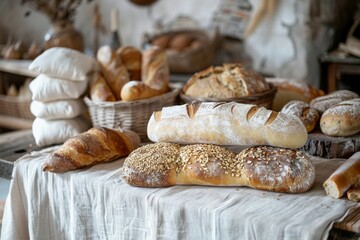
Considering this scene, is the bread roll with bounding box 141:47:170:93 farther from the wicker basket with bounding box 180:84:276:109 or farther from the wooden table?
the wooden table

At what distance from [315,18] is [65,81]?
2.32 m

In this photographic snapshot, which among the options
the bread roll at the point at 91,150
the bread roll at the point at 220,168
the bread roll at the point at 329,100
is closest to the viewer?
the bread roll at the point at 220,168

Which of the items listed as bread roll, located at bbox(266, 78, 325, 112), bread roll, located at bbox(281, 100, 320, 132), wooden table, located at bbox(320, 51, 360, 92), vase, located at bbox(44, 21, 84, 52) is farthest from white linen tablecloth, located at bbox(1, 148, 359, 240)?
vase, located at bbox(44, 21, 84, 52)

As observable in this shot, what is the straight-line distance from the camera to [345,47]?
3680 mm

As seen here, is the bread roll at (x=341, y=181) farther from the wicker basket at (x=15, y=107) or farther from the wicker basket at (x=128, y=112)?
the wicker basket at (x=15, y=107)

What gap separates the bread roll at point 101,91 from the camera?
191 centimetres

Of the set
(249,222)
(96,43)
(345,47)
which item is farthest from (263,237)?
(96,43)

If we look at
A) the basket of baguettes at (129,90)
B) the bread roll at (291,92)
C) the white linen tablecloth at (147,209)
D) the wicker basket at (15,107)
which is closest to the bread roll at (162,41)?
the wicker basket at (15,107)

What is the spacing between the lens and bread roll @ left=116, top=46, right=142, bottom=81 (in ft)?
6.89

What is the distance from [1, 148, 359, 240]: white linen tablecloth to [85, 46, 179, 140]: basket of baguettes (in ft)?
0.76

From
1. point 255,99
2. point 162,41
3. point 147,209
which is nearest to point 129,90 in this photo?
point 255,99

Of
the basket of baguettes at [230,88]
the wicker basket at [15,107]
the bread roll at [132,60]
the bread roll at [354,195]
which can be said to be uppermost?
the bread roll at [132,60]

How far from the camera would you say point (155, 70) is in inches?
79.6

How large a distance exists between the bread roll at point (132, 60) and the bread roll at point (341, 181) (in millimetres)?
1000
